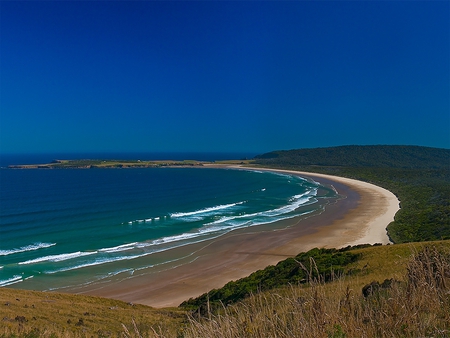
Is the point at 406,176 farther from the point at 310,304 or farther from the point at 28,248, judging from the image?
the point at 310,304

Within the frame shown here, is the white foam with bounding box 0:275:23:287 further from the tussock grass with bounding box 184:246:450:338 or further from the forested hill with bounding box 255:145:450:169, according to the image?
the forested hill with bounding box 255:145:450:169

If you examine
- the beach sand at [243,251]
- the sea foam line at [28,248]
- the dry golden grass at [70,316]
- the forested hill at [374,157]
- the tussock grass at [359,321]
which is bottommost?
the beach sand at [243,251]

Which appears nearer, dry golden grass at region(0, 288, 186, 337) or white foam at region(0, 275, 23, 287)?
dry golden grass at region(0, 288, 186, 337)

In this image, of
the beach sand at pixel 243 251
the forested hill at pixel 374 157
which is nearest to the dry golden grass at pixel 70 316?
the beach sand at pixel 243 251

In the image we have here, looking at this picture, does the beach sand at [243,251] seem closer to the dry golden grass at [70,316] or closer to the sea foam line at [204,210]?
the dry golden grass at [70,316]

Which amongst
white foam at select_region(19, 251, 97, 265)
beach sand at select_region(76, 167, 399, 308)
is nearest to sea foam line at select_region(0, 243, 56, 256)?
white foam at select_region(19, 251, 97, 265)

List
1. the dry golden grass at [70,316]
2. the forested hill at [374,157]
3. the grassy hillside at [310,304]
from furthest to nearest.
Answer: the forested hill at [374,157] → the dry golden grass at [70,316] → the grassy hillside at [310,304]

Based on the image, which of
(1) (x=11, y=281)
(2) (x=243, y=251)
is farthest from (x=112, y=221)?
(2) (x=243, y=251)
